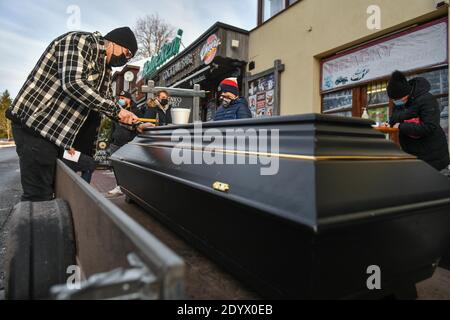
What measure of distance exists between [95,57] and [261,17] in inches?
278

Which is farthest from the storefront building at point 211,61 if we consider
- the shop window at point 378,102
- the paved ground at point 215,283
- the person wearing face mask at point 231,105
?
the paved ground at point 215,283

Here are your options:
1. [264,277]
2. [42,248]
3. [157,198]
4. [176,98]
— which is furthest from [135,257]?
[176,98]

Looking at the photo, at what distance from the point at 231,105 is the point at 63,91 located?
1.69 metres

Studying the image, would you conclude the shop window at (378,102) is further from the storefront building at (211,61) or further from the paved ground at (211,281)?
the paved ground at (211,281)

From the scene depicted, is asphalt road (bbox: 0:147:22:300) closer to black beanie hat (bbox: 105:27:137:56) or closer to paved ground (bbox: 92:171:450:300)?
paved ground (bbox: 92:171:450:300)

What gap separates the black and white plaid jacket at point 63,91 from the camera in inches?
83.0

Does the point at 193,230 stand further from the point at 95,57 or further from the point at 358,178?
the point at 95,57

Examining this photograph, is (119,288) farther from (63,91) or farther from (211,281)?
(63,91)

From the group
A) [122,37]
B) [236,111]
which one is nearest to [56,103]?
[122,37]

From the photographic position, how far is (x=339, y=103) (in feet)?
20.2

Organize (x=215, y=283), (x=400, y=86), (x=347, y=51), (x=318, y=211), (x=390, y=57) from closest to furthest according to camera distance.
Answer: (x=318, y=211), (x=215, y=283), (x=400, y=86), (x=390, y=57), (x=347, y=51)

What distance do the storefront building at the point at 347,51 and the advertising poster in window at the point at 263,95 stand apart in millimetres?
49

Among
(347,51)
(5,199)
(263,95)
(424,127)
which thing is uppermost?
(347,51)

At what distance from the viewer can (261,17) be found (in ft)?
27.2
